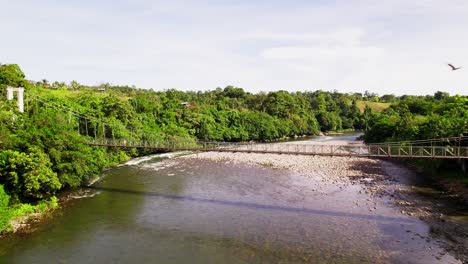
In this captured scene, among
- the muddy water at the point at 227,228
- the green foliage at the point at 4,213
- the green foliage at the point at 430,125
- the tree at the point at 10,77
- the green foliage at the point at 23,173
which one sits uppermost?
the tree at the point at 10,77

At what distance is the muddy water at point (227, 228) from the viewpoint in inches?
691

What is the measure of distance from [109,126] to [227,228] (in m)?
26.7

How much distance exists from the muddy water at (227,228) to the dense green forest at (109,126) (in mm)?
2870

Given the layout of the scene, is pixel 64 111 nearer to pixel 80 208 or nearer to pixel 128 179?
pixel 128 179

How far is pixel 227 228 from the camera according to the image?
69.4 feet

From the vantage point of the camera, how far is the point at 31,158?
900 inches

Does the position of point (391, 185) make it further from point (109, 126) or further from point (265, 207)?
point (109, 126)

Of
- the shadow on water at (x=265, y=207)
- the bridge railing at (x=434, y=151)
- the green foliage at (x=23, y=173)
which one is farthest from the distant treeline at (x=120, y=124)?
the shadow on water at (x=265, y=207)

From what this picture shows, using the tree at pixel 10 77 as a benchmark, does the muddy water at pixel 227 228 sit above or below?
below

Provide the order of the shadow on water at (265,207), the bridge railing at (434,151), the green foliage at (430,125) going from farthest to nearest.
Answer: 1. the green foliage at (430,125)
2. the bridge railing at (434,151)
3. the shadow on water at (265,207)

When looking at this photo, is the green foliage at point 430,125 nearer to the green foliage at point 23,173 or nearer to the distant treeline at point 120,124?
the distant treeline at point 120,124

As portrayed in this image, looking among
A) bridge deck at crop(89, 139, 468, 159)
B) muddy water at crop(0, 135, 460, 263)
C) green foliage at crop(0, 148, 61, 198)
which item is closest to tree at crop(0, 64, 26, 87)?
bridge deck at crop(89, 139, 468, 159)

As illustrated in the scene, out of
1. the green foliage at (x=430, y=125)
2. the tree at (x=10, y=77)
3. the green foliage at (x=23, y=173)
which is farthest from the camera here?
the tree at (x=10, y=77)

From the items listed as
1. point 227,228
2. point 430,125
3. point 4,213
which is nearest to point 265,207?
point 227,228
